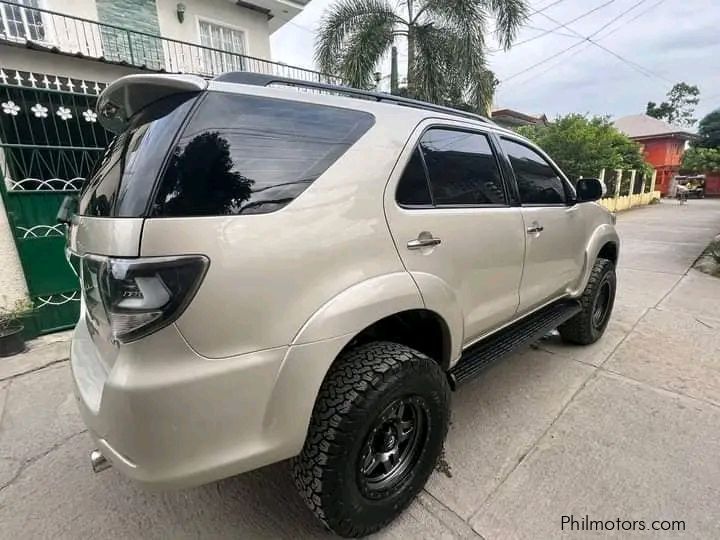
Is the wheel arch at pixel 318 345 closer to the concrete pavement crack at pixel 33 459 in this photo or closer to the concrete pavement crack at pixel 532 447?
the concrete pavement crack at pixel 532 447

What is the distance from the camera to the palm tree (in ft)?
27.9

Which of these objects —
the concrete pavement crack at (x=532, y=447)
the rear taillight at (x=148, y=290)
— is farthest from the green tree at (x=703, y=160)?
the rear taillight at (x=148, y=290)

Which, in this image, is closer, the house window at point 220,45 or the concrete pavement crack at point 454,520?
the concrete pavement crack at point 454,520

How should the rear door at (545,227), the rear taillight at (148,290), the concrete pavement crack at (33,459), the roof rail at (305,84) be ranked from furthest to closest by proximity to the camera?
1. the rear door at (545,227)
2. the concrete pavement crack at (33,459)
3. the roof rail at (305,84)
4. the rear taillight at (148,290)

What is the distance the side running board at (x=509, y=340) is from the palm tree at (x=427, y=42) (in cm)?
738

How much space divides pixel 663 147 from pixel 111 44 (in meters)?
35.3

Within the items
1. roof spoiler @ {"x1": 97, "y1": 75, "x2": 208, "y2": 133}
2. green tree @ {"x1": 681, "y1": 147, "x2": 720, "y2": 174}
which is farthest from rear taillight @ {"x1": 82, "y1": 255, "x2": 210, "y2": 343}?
green tree @ {"x1": 681, "y1": 147, "x2": 720, "y2": 174}

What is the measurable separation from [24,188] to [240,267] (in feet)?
13.3

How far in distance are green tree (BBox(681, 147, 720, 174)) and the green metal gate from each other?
107ft

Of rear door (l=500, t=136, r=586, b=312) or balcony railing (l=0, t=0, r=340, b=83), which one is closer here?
rear door (l=500, t=136, r=586, b=312)

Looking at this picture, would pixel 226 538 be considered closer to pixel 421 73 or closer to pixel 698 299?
pixel 698 299

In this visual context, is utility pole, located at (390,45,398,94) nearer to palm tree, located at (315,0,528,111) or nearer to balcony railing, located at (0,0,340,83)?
palm tree, located at (315,0,528,111)

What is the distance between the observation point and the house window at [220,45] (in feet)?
29.9

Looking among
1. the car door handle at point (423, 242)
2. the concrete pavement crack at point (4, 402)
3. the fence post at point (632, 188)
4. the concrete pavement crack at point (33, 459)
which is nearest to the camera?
the car door handle at point (423, 242)
